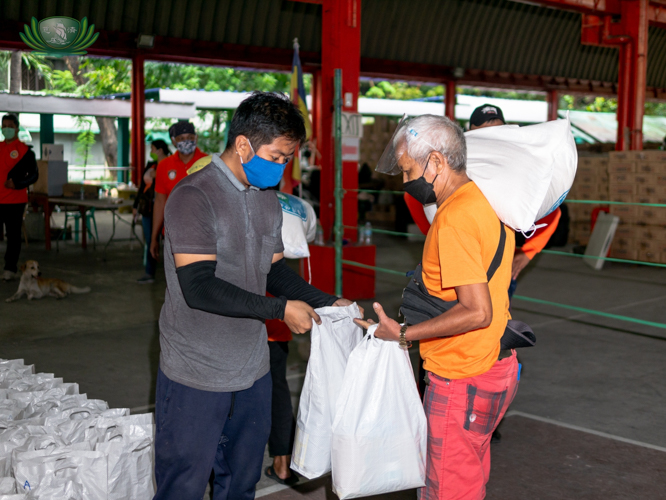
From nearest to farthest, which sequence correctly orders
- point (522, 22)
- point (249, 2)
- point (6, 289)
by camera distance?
point (6, 289)
point (249, 2)
point (522, 22)

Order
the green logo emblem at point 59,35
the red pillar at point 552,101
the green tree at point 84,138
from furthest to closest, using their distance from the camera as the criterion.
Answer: the green tree at point 84,138
the red pillar at point 552,101
the green logo emblem at point 59,35

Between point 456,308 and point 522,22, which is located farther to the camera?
point 522,22

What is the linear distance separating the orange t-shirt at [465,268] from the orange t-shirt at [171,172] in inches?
166

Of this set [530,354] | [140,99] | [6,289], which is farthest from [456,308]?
[140,99]

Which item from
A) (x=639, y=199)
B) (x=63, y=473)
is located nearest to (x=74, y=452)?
(x=63, y=473)

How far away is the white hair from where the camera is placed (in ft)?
6.59

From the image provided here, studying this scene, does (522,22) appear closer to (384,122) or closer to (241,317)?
(384,122)

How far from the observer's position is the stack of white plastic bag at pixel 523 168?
209cm

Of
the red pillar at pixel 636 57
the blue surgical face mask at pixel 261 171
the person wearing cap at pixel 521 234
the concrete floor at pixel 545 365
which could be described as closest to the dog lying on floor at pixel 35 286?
the concrete floor at pixel 545 365

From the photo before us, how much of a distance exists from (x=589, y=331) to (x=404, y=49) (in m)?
9.78

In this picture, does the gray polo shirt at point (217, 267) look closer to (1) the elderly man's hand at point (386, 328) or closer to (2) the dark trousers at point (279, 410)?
(1) the elderly man's hand at point (386, 328)

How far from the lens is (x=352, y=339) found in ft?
7.86

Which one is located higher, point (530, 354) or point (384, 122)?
point (384, 122)

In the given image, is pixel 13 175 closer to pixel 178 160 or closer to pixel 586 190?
→ pixel 178 160
